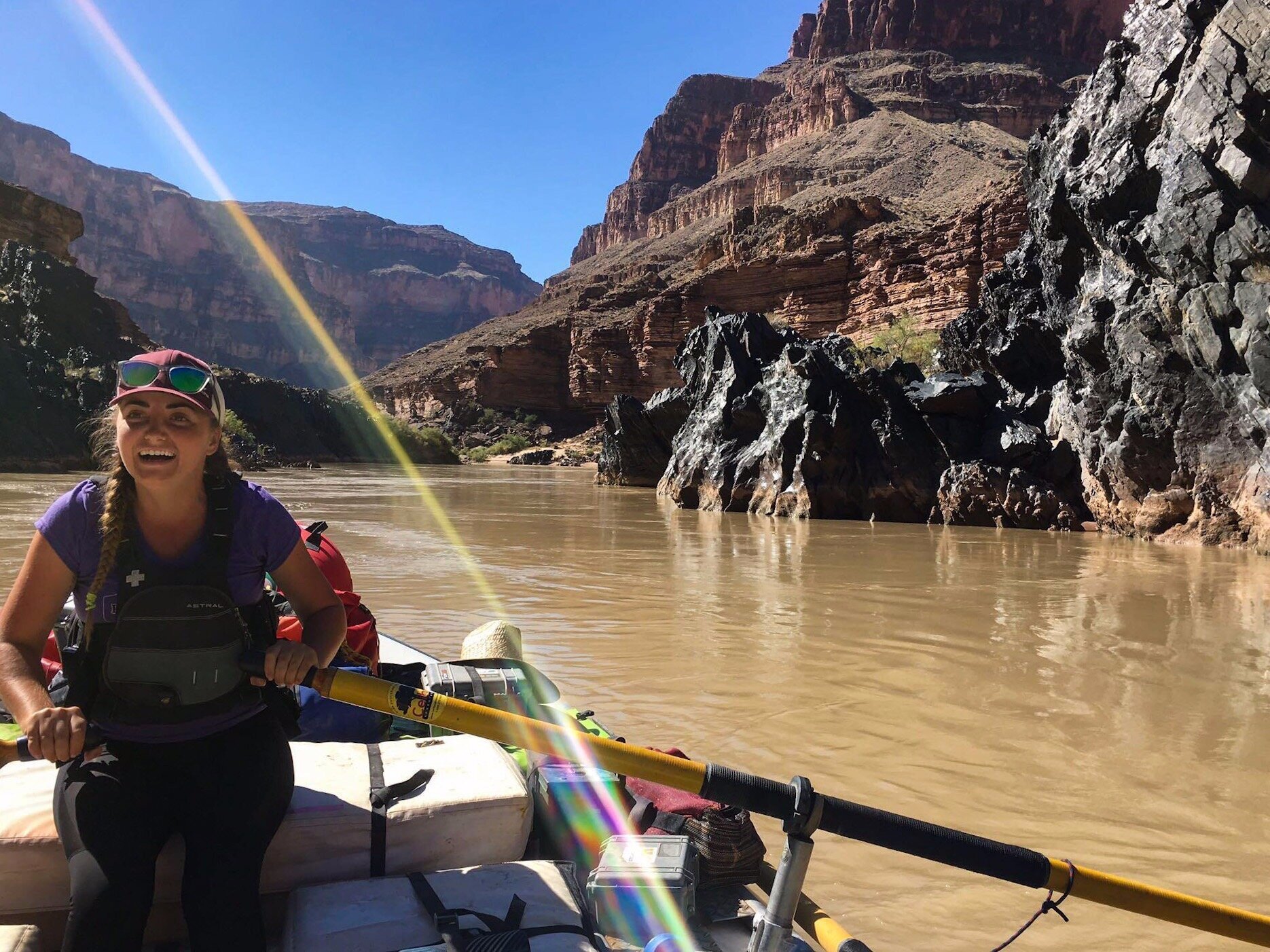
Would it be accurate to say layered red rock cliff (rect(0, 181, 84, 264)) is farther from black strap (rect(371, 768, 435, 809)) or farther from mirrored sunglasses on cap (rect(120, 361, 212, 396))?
black strap (rect(371, 768, 435, 809))

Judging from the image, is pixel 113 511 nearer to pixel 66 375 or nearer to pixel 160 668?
pixel 160 668

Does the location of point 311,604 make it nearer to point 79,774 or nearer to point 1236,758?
point 79,774

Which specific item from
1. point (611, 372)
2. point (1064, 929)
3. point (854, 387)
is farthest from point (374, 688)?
point (611, 372)

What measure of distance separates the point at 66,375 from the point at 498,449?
1184 inches

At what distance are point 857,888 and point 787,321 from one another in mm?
54010

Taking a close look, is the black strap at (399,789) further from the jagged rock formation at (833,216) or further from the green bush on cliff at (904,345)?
the jagged rock formation at (833,216)

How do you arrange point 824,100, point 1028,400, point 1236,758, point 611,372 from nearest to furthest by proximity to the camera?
point 1236,758
point 1028,400
point 611,372
point 824,100

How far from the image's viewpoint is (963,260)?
43.4 m

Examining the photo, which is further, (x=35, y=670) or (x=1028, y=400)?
(x=1028, y=400)

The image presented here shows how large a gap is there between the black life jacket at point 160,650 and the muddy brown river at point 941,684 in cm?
190

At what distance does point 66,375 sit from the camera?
116ft

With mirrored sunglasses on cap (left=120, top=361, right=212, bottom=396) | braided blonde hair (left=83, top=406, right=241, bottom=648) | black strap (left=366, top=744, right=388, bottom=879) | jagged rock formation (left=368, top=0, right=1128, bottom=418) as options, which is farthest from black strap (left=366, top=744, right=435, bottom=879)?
jagged rock formation (left=368, top=0, right=1128, bottom=418)

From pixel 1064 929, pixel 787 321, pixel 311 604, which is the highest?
pixel 787 321

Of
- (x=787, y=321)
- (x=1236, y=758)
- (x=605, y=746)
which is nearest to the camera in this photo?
(x=605, y=746)
